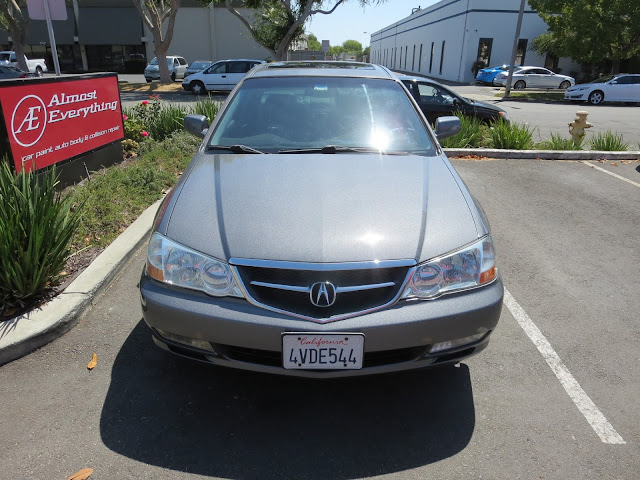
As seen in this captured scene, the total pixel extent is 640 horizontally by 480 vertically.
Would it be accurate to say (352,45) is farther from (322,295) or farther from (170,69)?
(322,295)

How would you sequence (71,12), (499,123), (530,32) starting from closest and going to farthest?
1. (499,123)
2. (530,32)
3. (71,12)

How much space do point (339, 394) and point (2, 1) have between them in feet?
100.0

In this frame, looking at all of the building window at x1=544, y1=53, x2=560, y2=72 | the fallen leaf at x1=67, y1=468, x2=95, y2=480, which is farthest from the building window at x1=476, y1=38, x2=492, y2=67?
the fallen leaf at x1=67, y1=468, x2=95, y2=480

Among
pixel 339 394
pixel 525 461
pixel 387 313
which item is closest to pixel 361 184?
pixel 387 313

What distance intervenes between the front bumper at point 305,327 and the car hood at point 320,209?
0.26 metres

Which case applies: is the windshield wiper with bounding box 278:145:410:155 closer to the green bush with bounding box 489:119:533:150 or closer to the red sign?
the red sign

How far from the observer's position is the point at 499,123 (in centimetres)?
996

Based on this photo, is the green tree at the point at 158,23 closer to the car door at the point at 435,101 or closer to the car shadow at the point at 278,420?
the car door at the point at 435,101

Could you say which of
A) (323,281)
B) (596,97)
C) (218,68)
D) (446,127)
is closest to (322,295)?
(323,281)

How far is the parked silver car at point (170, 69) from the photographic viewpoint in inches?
1154

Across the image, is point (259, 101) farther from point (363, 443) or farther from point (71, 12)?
point (71, 12)

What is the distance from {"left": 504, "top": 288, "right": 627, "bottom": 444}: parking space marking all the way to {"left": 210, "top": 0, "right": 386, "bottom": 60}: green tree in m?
23.9

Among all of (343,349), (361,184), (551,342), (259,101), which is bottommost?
(551,342)

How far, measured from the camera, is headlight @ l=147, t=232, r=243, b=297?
238cm
